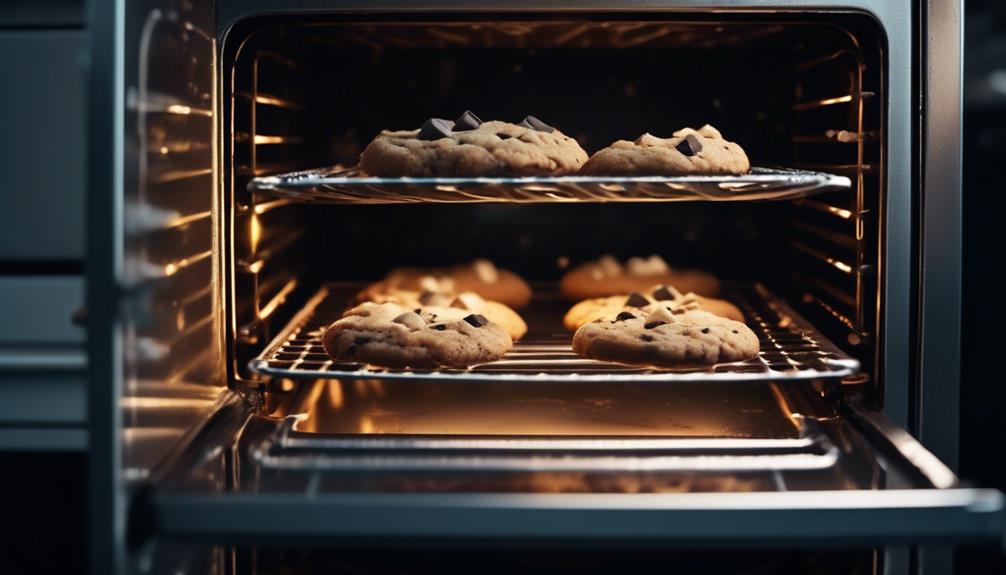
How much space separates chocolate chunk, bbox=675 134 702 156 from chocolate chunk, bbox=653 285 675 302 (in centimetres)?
37

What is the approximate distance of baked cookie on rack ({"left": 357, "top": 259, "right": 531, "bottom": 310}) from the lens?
1869 millimetres

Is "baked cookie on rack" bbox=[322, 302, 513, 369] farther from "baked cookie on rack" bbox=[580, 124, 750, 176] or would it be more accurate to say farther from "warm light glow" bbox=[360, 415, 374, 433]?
"baked cookie on rack" bbox=[580, 124, 750, 176]

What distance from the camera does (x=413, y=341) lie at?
4.78 feet

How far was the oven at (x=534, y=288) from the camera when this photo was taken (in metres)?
1.03

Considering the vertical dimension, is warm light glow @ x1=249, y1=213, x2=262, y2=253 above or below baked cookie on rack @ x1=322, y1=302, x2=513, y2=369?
above

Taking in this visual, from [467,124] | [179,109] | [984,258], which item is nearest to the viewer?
[179,109]

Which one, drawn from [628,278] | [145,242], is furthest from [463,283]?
[145,242]

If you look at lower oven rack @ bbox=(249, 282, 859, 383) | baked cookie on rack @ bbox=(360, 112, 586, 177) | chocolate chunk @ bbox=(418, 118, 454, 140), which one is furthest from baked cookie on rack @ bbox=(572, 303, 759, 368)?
chocolate chunk @ bbox=(418, 118, 454, 140)

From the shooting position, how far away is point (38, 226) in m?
1.52

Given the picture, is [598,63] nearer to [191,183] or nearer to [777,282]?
[777,282]

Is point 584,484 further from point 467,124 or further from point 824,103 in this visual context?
point 824,103

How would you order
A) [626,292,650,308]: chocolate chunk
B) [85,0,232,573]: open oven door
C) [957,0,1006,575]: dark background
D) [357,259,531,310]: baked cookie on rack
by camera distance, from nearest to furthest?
[85,0,232,573]: open oven door
[957,0,1006,575]: dark background
[626,292,650,308]: chocolate chunk
[357,259,531,310]: baked cookie on rack

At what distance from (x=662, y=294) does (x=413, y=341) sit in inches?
20.4

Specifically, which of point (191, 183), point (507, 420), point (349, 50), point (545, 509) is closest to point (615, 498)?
point (545, 509)
